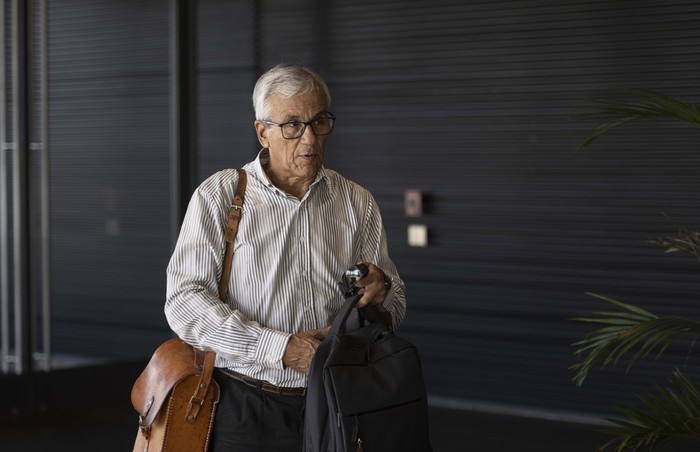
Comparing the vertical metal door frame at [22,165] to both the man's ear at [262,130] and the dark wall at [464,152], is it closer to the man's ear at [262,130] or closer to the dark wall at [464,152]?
the dark wall at [464,152]

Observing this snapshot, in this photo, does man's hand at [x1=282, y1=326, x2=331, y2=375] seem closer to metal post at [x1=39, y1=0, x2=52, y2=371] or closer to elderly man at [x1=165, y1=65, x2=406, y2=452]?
elderly man at [x1=165, y1=65, x2=406, y2=452]

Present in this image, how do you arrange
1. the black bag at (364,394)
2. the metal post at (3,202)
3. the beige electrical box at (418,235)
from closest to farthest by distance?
1. the black bag at (364,394)
2. the metal post at (3,202)
3. the beige electrical box at (418,235)

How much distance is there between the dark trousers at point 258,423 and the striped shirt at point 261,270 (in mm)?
59

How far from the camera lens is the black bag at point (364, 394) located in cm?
201

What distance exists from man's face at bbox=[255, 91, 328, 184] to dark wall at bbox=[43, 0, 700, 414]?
322 cm

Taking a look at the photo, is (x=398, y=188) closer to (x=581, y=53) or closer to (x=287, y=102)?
(x=581, y=53)

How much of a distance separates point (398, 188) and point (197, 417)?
3682 mm

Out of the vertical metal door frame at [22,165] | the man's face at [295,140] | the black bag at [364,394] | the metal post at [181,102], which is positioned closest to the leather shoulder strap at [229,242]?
the man's face at [295,140]

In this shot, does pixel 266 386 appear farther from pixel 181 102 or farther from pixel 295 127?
pixel 181 102

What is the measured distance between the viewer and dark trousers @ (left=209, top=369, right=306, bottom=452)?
2.25m

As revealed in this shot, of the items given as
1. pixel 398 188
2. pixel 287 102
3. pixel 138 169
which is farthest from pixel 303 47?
pixel 287 102

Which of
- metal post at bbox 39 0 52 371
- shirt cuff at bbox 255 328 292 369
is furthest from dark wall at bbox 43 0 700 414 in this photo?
shirt cuff at bbox 255 328 292 369

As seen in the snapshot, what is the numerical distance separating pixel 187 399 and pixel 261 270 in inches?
14.3

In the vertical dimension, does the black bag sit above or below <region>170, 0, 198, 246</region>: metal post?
below
